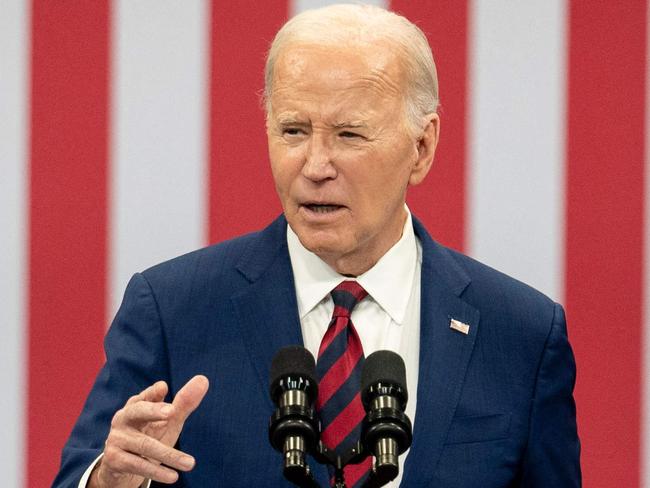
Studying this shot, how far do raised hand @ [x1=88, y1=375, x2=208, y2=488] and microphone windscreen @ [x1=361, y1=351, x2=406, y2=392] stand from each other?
0.23 m

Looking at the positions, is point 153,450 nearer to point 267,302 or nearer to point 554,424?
point 267,302

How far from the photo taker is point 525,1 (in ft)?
9.19

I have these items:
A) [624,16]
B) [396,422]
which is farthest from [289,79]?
[624,16]

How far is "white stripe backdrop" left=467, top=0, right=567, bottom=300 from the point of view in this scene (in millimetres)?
2766

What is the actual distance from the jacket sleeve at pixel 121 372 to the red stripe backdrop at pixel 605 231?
1106mm

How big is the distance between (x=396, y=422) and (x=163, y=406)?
0.97 feet

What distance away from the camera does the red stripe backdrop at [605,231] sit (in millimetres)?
2770

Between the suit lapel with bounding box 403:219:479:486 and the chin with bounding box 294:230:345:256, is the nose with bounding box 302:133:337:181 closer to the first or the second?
the chin with bounding box 294:230:345:256

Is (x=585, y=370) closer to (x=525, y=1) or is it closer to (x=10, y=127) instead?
(x=525, y=1)

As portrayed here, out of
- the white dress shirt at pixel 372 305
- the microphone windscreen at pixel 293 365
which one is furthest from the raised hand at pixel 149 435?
the white dress shirt at pixel 372 305

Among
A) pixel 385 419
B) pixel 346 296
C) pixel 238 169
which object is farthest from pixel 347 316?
pixel 238 169

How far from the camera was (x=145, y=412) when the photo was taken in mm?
1540

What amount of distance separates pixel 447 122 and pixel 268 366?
1.00m

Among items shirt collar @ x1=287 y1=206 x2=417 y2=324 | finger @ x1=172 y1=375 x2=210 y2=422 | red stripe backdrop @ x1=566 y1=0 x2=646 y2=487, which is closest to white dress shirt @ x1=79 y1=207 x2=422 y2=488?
shirt collar @ x1=287 y1=206 x2=417 y2=324
